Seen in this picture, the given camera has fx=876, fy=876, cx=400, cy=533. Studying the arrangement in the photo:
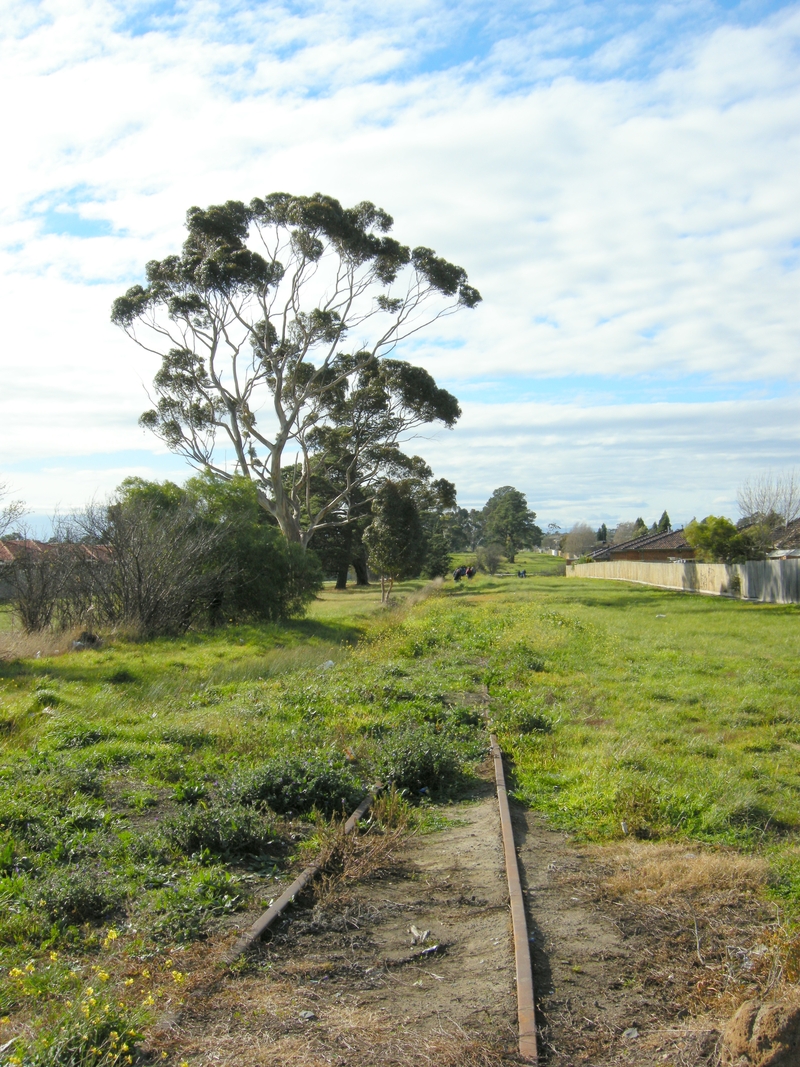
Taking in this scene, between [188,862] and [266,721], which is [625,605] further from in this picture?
[188,862]

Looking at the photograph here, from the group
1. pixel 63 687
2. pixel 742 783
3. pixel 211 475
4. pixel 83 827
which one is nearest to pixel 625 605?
pixel 211 475

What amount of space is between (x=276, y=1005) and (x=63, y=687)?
1037cm

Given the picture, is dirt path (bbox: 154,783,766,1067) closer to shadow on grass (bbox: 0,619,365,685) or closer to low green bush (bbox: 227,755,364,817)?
low green bush (bbox: 227,755,364,817)

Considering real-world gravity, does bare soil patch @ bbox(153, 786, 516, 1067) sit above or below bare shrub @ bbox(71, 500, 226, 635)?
below

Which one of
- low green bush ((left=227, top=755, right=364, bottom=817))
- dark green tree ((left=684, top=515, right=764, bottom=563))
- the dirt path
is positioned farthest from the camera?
dark green tree ((left=684, top=515, right=764, bottom=563))

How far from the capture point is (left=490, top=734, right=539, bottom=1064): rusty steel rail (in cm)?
349

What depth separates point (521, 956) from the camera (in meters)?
4.21

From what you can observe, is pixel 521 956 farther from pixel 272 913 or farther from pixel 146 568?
pixel 146 568

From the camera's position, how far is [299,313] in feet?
120

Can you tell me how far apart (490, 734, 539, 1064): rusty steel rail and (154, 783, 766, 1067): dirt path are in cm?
7

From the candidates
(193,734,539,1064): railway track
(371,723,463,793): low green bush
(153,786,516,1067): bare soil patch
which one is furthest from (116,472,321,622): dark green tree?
(153,786,516,1067): bare soil patch

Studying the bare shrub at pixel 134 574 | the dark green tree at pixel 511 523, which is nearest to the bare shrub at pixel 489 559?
the dark green tree at pixel 511 523

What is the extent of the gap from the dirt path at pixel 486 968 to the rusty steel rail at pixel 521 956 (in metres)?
0.07

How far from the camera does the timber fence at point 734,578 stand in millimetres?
31125
